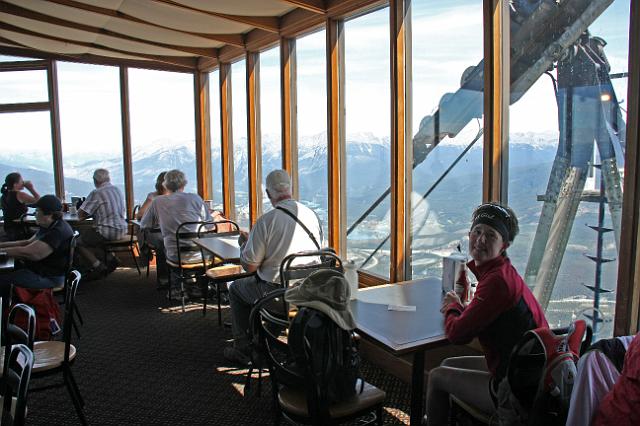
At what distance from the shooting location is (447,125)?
3.27 m

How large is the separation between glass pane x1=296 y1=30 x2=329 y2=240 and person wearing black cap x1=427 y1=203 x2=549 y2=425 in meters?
2.35

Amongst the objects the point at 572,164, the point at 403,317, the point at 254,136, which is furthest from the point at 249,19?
the point at 403,317

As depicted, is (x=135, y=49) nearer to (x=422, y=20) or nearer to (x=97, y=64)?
(x=97, y=64)

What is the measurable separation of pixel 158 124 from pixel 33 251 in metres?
3.68

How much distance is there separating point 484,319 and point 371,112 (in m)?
2.29

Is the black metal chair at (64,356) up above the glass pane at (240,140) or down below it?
below

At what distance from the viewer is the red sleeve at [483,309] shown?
1952mm

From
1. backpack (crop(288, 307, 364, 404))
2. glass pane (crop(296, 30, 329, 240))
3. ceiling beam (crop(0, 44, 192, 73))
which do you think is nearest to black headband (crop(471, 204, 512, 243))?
backpack (crop(288, 307, 364, 404))

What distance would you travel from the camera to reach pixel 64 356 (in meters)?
2.65

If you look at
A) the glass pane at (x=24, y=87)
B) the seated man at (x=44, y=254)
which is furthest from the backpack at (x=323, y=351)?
the glass pane at (x=24, y=87)

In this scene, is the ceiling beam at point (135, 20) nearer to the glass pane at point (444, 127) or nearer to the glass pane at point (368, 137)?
the glass pane at point (368, 137)

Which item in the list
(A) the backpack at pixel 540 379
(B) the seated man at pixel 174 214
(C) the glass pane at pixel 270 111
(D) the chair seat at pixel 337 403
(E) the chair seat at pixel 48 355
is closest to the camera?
(A) the backpack at pixel 540 379

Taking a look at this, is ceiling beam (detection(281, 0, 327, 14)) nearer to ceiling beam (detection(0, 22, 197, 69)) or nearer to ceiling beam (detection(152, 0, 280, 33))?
ceiling beam (detection(152, 0, 280, 33))

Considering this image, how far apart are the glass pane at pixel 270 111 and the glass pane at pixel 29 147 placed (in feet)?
10.8
